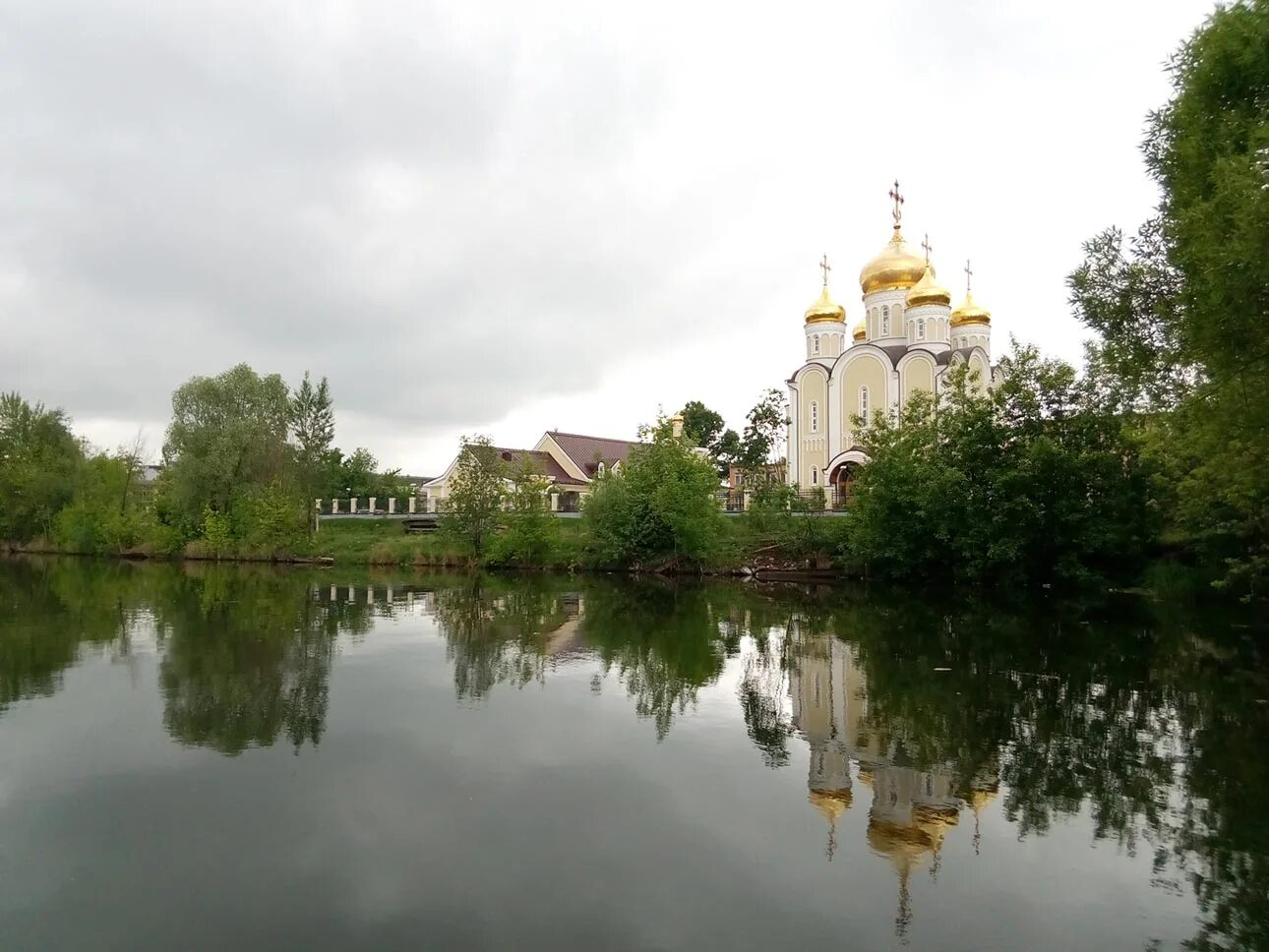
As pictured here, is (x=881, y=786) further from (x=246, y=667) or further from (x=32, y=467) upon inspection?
(x=32, y=467)

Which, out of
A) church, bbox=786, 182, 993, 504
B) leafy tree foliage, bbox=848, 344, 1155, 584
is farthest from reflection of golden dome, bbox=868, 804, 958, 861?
church, bbox=786, 182, 993, 504

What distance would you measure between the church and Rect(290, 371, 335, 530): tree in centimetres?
2488

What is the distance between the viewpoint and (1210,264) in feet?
34.7

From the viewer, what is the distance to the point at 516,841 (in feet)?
20.4

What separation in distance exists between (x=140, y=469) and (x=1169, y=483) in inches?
2094

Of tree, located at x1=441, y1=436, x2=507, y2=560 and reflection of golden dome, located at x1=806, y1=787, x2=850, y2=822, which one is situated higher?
tree, located at x1=441, y1=436, x2=507, y2=560

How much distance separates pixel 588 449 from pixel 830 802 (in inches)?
2149

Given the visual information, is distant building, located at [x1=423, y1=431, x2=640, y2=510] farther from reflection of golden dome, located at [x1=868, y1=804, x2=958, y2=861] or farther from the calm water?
reflection of golden dome, located at [x1=868, y1=804, x2=958, y2=861]

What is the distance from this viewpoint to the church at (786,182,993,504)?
43.5 metres

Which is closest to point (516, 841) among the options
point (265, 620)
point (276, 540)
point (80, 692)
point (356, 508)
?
point (80, 692)

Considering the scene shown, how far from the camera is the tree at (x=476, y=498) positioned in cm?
3731

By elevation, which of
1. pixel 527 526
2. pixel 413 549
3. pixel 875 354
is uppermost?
pixel 875 354

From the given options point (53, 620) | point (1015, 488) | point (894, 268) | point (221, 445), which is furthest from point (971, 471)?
point (221, 445)

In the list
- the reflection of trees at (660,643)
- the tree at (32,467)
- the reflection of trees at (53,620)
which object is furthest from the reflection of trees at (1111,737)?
the tree at (32,467)
